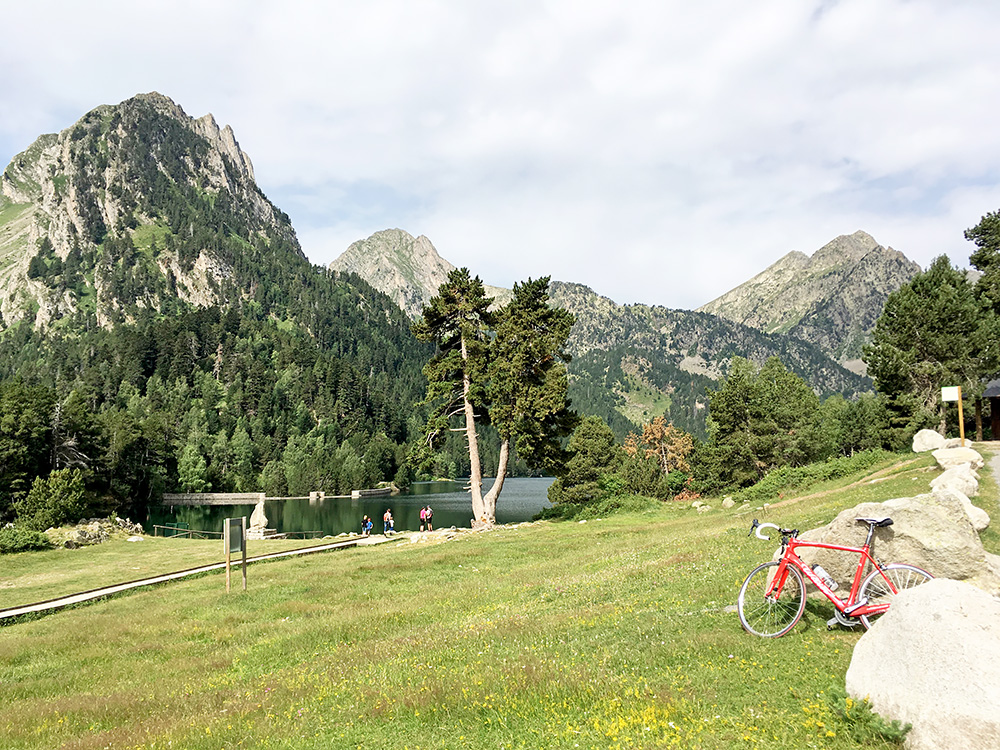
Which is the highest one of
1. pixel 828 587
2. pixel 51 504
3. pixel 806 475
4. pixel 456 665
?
pixel 828 587

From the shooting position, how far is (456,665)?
40.4ft

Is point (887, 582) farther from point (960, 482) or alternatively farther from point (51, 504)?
point (51, 504)

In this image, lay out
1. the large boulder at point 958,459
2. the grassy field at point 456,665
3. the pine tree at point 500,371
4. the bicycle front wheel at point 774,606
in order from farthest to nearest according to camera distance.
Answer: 1. the pine tree at point 500,371
2. the large boulder at point 958,459
3. the bicycle front wheel at point 774,606
4. the grassy field at point 456,665

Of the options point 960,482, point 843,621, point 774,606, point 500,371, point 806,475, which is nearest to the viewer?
point 843,621

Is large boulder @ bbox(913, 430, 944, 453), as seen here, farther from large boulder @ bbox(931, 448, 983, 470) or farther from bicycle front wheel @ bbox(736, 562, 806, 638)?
bicycle front wheel @ bbox(736, 562, 806, 638)

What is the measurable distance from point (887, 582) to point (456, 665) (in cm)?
820

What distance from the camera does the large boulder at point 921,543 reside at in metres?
10.3

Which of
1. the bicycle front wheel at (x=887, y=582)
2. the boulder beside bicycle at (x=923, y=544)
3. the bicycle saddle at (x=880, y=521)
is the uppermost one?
the bicycle saddle at (x=880, y=521)

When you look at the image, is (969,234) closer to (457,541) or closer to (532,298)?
(532,298)

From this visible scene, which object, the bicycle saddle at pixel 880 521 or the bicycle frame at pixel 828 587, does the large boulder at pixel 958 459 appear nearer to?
the bicycle saddle at pixel 880 521

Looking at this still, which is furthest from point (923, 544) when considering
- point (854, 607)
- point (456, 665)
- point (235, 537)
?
point (235, 537)

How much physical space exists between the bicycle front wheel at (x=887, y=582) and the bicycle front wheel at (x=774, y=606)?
100cm

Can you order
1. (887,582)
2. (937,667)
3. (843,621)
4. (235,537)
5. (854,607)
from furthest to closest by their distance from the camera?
(235,537), (843,621), (854,607), (887,582), (937,667)

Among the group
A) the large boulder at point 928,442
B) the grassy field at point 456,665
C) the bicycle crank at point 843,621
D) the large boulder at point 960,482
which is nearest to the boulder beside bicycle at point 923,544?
the bicycle crank at point 843,621
